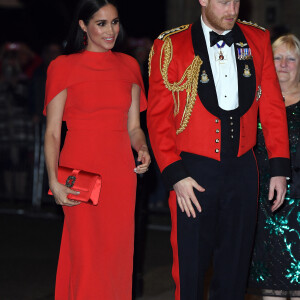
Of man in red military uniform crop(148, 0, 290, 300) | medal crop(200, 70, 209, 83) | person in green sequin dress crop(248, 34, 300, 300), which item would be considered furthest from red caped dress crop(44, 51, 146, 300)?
person in green sequin dress crop(248, 34, 300, 300)

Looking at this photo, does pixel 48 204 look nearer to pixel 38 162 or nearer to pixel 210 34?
pixel 38 162

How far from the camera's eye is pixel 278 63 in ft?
17.6

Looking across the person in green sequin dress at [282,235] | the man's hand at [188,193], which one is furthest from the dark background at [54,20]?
the man's hand at [188,193]

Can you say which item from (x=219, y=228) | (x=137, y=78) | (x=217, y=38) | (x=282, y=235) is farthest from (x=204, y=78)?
(x=282, y=235)

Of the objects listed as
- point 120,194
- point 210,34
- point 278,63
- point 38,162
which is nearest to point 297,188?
point 278,63

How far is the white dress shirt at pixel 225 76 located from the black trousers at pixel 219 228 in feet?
0.93

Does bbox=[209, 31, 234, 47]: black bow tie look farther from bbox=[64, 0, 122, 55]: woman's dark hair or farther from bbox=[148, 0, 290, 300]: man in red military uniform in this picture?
bbox=[64, 0, 122, 55]: woman's dark hair

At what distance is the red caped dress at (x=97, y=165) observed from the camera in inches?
181

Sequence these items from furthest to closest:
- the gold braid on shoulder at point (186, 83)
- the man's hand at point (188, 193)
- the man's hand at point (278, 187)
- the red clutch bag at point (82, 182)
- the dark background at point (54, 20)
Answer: the dark background at point (54, 20) → the red clutch bag at point (82, 182) → the man's hand at point (278, 187) → the gold braid on shoulder at point (186, 83) → the man's hand at point (188, 193)

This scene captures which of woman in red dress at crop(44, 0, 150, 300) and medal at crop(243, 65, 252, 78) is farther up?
medal at crop(243, 65, 252, 78)

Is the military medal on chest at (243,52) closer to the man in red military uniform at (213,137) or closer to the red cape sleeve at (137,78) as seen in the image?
the man in red military uniform at (213,137)

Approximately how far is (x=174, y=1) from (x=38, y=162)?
10.9ft

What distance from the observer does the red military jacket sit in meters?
3.97

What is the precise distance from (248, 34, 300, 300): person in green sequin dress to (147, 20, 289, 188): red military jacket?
1.26 metres
